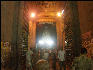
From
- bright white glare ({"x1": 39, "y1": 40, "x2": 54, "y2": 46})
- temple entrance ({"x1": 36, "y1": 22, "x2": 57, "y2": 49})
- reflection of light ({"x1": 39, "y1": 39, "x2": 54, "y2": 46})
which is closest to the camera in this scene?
temple entrance ({"x1": 36, "y1": 22, "x2": 57, "y2": 49})

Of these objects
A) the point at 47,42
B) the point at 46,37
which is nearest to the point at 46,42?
the point at 47,42

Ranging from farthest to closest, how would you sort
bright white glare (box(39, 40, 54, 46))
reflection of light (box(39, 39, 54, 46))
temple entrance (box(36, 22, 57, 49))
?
reflection of light (box(39, 39, 54, 46)) < bright white glare (box(39, 40, 54, 46)) < temple entrance (box(36, 22, 57, 49))

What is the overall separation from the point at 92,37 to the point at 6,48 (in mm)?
5221

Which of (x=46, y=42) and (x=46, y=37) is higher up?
(x=46, y=37)

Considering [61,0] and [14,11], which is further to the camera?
[61,0]

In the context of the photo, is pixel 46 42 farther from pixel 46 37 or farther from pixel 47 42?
pixel 46 37

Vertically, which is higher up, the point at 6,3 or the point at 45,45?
the point at 6,3

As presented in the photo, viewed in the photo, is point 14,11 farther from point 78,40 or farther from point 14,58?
point 78,40

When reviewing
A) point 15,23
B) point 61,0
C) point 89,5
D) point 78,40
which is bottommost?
point 78,40

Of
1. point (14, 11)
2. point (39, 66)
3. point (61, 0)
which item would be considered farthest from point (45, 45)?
point (39, 66)

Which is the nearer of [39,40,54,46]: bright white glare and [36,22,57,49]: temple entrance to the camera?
[36,22,57,49]: temple entrance

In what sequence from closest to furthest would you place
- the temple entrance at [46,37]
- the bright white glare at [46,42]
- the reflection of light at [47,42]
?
1. the temple entrance at [46,37]
2. the bright white glare at [46,42]
3. the reflection of light at [47,42]

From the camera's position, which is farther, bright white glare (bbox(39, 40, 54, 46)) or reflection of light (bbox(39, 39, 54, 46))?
reflection of light (bbox(39, 39, 54, 46))

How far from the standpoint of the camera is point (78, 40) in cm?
687
